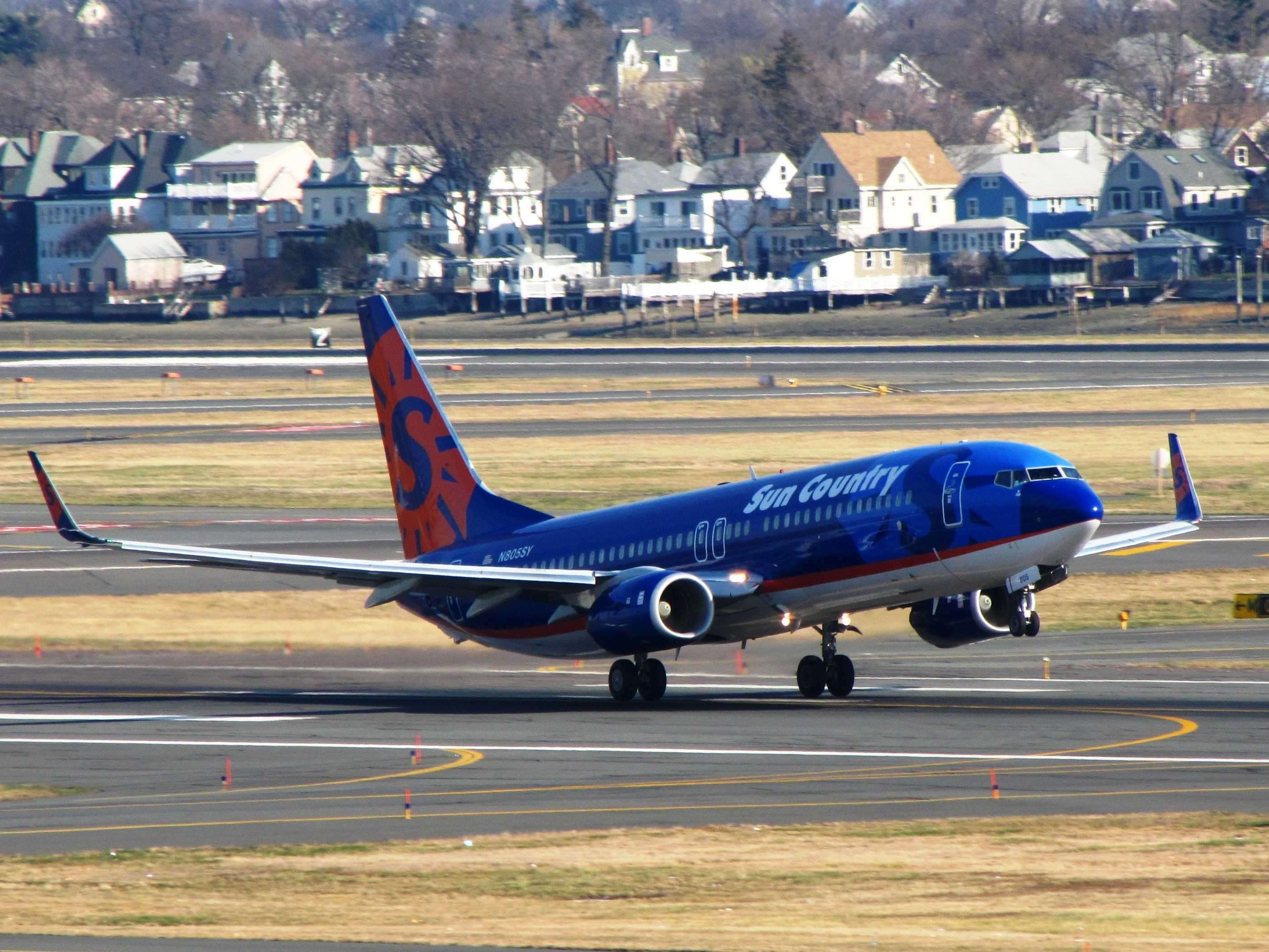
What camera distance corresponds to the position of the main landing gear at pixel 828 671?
41.1 metres

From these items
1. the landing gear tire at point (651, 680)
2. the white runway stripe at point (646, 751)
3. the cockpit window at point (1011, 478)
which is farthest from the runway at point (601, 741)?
the cockpit window at point (1011, 478)

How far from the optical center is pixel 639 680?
1619 inches

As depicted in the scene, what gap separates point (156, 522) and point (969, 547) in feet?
140

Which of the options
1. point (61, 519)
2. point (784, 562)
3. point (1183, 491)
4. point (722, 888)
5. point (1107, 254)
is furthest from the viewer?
point (1107, 254)

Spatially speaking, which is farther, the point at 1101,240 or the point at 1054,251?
the point at 1101,240

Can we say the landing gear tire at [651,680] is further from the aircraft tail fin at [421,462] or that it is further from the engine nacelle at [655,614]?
the aircraft tail fin at [421,462]

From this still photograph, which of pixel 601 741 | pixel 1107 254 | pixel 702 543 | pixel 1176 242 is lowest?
pixel 601 741

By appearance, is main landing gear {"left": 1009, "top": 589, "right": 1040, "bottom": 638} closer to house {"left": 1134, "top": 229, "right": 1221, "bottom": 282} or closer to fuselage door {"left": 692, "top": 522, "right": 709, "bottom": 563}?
fuselage door {"left": 692, "top": 522, "right": 709, "bottom": 563}

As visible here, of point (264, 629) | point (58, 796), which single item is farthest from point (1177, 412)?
point (58, 796)

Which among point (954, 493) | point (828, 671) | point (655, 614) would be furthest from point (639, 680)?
point (954, 493)

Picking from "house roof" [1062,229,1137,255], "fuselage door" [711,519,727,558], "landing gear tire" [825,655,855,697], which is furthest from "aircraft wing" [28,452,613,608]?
"house roof" [1062,229,1137,255]

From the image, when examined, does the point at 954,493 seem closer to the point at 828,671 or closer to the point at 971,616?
the point at 971,616

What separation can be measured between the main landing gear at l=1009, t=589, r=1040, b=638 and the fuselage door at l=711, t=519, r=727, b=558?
6439 mm

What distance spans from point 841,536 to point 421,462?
1348cm
